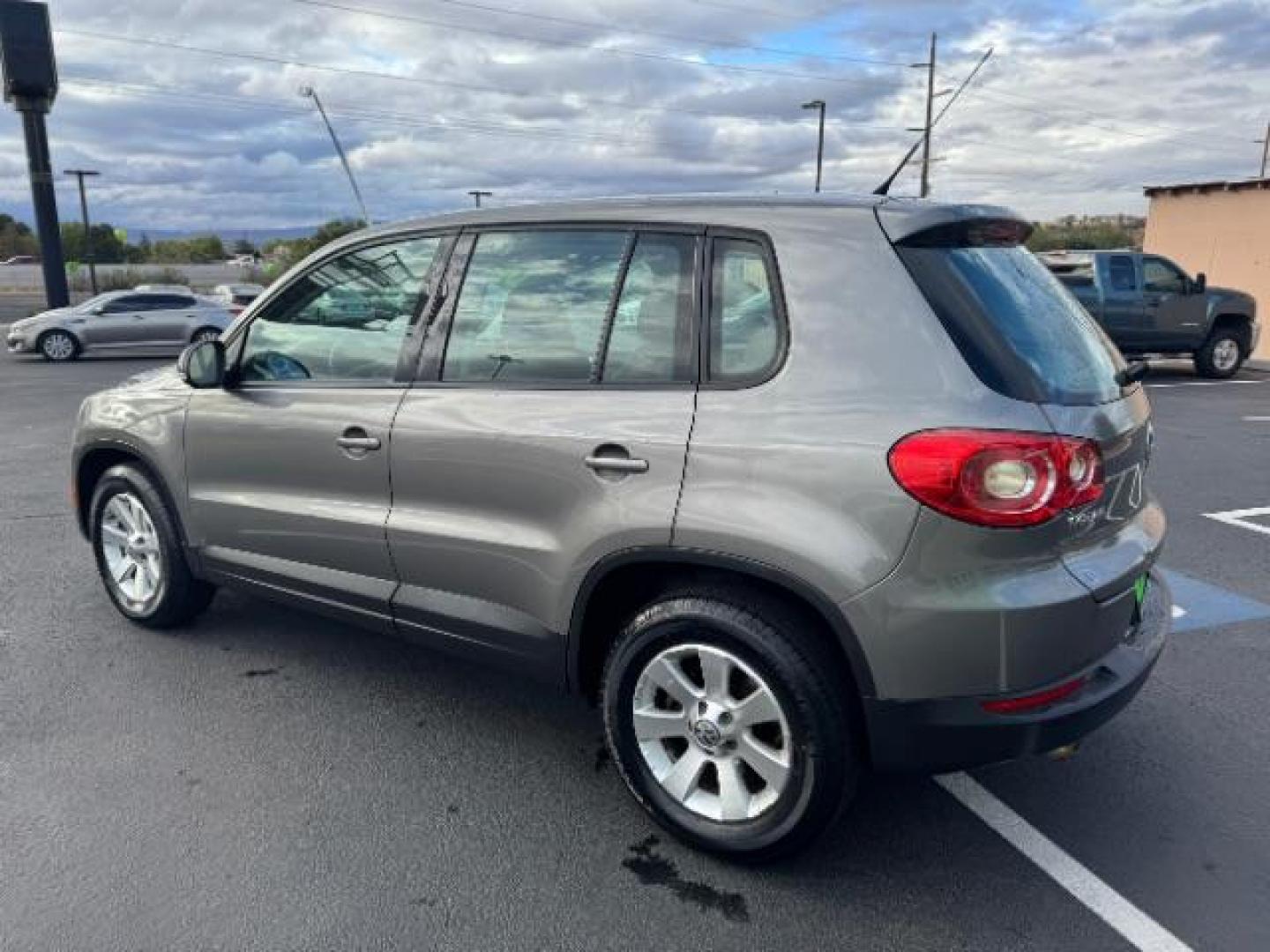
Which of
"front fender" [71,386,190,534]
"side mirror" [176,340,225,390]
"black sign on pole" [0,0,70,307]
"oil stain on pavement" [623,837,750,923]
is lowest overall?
"oil stain on pavement" [623,837,750,923]

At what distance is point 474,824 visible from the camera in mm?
2957

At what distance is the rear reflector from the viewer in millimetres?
2404

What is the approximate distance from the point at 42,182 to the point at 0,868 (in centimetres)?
2052

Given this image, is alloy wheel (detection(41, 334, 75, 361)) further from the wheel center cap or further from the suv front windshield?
the suv front windshield

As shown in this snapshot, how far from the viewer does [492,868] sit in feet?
9.02

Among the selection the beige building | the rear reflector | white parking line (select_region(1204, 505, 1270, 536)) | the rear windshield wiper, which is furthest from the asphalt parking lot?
the beige building

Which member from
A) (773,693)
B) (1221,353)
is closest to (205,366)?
(773,693)

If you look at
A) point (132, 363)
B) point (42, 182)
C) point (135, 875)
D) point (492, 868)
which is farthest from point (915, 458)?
point (42, 182)

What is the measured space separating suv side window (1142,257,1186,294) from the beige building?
643 cm

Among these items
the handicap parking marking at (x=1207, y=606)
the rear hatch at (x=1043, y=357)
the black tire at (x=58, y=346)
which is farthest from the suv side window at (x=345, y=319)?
the black tire at (x=58, y=346)

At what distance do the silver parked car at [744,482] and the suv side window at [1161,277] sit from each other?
13477mm

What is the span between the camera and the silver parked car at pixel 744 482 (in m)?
2.38

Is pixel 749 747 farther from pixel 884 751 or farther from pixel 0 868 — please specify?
pixel 0 868

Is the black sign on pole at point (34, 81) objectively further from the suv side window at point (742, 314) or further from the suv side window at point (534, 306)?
the suv side window at point (742, 314)
